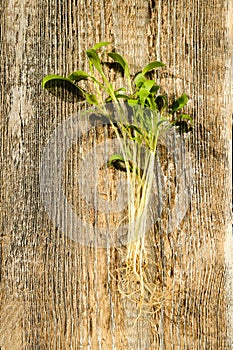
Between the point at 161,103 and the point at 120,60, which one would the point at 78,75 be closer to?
the point at 120,60

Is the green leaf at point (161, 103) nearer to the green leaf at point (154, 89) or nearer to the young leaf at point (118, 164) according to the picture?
the green leaf at point (154, 89)

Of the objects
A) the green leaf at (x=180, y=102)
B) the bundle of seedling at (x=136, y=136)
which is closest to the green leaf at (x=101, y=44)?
the bundle of seedling at (x=136, y=136)

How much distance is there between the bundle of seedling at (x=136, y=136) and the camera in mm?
1256

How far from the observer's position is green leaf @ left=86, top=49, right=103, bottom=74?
4.06ft

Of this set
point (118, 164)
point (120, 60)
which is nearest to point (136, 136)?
point (118, 164)

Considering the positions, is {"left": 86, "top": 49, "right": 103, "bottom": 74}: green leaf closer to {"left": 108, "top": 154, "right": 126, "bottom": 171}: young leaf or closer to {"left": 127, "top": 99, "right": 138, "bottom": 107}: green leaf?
{"left": 127, "top": 99, "right": 138, "bottom": 107}: green leaf

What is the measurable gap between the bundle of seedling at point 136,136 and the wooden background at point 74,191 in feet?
0.12

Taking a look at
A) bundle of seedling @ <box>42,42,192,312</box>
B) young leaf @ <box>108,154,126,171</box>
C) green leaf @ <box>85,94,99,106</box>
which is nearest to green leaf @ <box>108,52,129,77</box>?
bundle of seedling @ <box>42,42,192,312</box>

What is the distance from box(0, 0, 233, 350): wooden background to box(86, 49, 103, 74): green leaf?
76 mm

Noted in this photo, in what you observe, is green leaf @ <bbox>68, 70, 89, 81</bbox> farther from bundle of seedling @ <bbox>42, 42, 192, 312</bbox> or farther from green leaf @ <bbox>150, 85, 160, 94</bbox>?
green leaf @ <bbox>150, 85, 160, 94</bbox>

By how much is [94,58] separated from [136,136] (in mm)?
221

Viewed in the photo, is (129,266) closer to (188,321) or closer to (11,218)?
(188,321)

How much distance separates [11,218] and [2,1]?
0.59m

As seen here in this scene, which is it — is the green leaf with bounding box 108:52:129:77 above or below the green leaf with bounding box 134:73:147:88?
above
